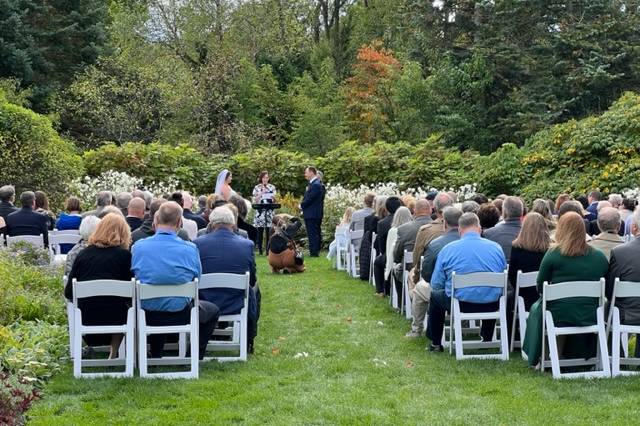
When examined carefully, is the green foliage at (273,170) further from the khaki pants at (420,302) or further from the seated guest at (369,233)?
the khaki pants at (420,302)

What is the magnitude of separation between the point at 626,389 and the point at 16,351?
16.8 feet

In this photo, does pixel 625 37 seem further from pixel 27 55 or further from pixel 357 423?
pixel 357 423

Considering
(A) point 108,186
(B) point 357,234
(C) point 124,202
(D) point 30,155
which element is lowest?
(B) point 357,234

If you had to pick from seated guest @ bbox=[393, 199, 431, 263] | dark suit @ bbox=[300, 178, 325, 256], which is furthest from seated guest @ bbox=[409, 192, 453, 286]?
dark suit @ bbox=[300, 178, 325, 256]

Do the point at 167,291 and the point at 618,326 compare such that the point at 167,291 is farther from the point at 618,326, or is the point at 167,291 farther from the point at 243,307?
the point at 618,326

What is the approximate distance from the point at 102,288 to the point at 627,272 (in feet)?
→ 15.2

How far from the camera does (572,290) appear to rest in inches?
297

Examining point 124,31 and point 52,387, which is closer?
point 52,387

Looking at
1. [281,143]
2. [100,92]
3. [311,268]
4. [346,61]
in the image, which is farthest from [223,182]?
[346,61]

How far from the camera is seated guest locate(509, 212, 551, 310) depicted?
8469 mm

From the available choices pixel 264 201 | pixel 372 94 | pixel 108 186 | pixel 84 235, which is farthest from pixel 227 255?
pixel 372 94

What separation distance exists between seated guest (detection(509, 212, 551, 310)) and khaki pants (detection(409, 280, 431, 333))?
1.16 m

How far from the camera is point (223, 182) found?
16.4m

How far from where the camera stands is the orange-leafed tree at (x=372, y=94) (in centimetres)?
3762
